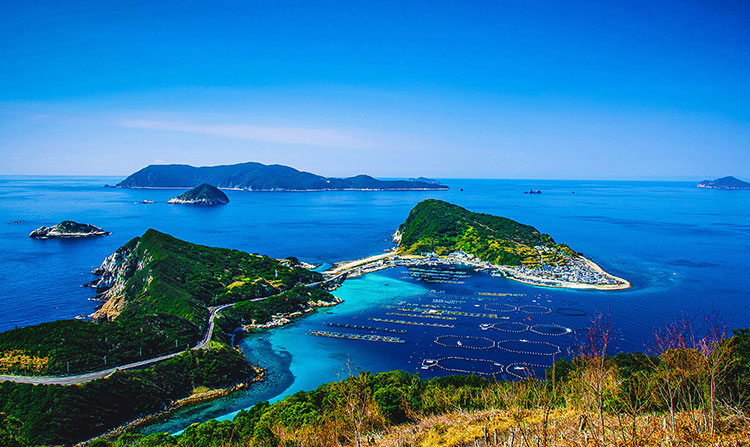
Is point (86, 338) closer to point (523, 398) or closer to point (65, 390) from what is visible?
point (65, 390)

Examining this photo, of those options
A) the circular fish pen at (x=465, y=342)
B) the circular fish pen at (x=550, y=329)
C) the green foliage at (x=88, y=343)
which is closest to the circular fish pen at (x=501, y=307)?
the circular fish pen at (x=550, y=329)

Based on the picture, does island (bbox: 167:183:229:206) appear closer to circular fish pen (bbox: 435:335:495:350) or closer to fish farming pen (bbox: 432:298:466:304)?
fish farming pen (bbox: 432:298:466:304)

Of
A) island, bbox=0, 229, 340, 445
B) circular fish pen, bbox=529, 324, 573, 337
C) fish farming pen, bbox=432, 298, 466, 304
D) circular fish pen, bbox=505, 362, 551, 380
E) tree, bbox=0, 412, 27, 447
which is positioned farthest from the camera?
fish farming pen, bbox=432, 298, 466, 304

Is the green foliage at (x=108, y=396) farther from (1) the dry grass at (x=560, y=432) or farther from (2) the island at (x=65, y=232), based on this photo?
(2) the island at (x=65, y=232)

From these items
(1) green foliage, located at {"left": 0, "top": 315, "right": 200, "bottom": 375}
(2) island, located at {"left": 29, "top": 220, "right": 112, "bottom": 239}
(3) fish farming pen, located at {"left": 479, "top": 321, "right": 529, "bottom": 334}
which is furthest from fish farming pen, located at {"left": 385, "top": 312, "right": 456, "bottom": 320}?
(2) island, located at {"left": 29, "top": 220, "right": 112, "bottom": 239}

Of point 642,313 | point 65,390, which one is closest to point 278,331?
point 65,390

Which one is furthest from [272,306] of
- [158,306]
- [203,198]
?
[203,198]
